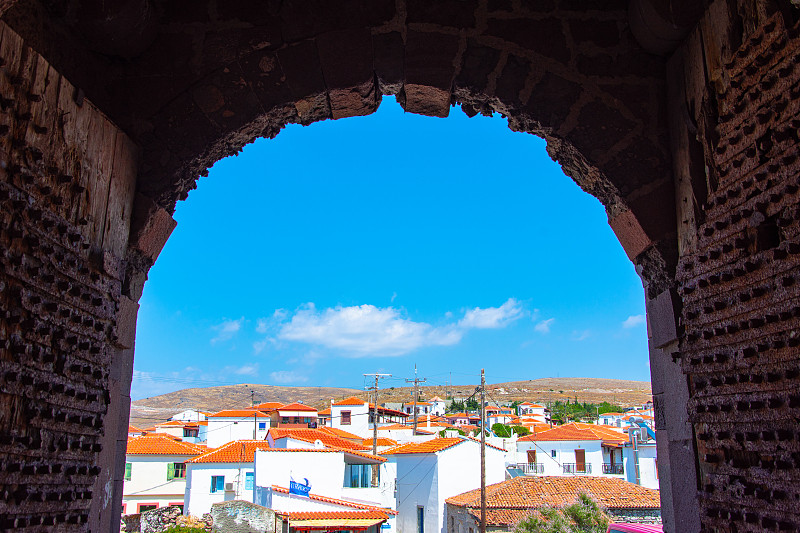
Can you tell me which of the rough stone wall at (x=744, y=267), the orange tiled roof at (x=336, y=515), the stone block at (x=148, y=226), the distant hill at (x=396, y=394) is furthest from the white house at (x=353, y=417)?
the rough stone wall at (x=744, y=267)

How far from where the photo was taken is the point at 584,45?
3.22m

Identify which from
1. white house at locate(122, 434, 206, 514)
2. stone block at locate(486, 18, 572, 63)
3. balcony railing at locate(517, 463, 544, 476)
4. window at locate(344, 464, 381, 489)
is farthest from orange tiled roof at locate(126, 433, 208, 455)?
stone block at locate(486, 18, 572, 63)

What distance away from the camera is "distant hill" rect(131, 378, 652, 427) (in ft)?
223

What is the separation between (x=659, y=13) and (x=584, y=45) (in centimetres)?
Answer: 42

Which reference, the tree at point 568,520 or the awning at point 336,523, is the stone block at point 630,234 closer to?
the tree at point 568,520

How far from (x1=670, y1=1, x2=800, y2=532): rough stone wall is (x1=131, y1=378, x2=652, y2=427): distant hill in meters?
62.0

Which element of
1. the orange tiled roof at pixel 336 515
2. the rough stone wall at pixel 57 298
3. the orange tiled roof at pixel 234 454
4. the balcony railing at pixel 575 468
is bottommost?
the orange tiled roof at pixel 336 515

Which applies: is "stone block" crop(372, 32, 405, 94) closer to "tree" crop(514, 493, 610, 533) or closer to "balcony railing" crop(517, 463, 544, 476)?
"tree" crop(514, 493, 610, 533)

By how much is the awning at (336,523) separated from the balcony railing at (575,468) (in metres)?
12.0

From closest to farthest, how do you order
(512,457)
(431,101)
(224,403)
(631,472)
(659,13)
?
1. (659,13)
2. (431,101)
3. (631,472)
4. (512,457)
5. (224,403)

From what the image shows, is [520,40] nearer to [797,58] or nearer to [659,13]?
[659,13]

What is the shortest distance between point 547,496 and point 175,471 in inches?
620

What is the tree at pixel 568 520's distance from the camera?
15.2 metres

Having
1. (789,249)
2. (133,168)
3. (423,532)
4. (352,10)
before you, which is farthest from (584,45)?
(423,532)
